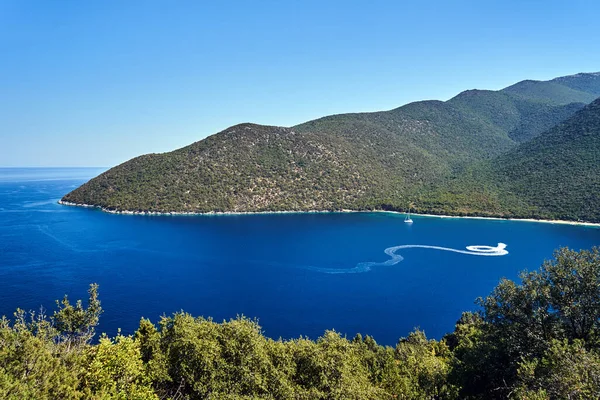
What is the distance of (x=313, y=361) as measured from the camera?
2072 cm

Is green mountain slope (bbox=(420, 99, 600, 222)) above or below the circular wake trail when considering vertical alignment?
above

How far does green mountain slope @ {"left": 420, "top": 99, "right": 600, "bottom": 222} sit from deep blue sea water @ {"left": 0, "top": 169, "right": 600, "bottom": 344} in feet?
44.4

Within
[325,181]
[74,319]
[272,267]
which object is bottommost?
[272,267]

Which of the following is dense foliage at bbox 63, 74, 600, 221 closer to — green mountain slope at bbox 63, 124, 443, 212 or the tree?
green mountain slope at bbox 63, 124, 443, 212

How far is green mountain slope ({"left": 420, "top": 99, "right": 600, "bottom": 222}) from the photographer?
139 meters

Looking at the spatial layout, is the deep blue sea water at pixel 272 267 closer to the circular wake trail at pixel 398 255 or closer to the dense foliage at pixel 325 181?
the circular wake trail at pixel 398 255

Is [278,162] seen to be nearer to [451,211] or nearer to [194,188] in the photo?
[194,188]

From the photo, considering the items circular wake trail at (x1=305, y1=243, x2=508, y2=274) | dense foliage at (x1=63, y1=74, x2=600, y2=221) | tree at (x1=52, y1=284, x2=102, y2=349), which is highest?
dense foliage at (x1=63, y1=74, x2=600, y2=221)

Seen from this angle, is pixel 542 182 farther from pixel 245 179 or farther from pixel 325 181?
pixel 245 179

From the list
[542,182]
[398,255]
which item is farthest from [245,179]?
[542,182]

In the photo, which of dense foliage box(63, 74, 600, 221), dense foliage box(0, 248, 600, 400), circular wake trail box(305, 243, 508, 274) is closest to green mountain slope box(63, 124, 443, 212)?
dense foliage box(63, 74, 600, 221)

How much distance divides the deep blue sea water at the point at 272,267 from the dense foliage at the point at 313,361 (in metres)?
27.1

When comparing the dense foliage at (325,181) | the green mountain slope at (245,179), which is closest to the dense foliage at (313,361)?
the dense foliage at (325,181)

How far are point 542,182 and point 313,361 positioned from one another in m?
170
